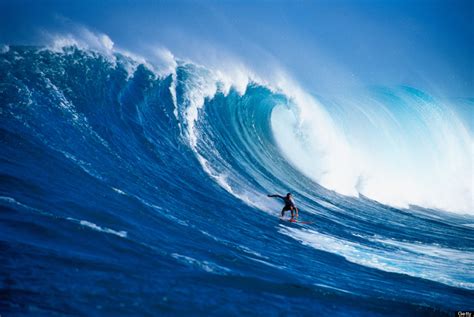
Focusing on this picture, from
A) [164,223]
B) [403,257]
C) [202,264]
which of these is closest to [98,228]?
[164,223]

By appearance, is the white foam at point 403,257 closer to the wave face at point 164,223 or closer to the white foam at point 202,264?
the wave face at point 164,223

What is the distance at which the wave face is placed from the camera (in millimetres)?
2955

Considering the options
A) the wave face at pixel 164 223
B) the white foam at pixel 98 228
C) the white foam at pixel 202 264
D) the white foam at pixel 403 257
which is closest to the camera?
the wave face at pixel 164 223

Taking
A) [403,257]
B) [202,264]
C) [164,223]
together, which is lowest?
[202,264]

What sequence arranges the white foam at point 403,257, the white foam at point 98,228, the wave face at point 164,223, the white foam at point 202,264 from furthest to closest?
the white foam at point 403,257 → the white foam at point 98,228 → the white foam at point 202,264 → the wave face at point 164,223

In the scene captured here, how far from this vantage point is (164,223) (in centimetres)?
491

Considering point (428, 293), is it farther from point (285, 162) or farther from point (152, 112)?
point (285, 162)

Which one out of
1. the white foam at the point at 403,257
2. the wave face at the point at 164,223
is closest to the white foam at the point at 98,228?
the wave face at the point at 164,223

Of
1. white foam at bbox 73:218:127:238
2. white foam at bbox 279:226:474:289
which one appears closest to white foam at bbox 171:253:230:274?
white foam at bbox 73:218:127:238

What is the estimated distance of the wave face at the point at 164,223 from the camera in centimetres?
296

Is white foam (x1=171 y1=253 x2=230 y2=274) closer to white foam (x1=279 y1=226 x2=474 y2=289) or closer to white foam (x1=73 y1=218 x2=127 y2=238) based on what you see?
white foam (x1=73 y1=218 x2=127 y2=238)

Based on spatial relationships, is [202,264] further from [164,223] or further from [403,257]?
[403,257]

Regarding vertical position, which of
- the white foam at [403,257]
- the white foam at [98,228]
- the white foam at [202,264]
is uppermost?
the white foam at [403,257]

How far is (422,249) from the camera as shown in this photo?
297 inches
